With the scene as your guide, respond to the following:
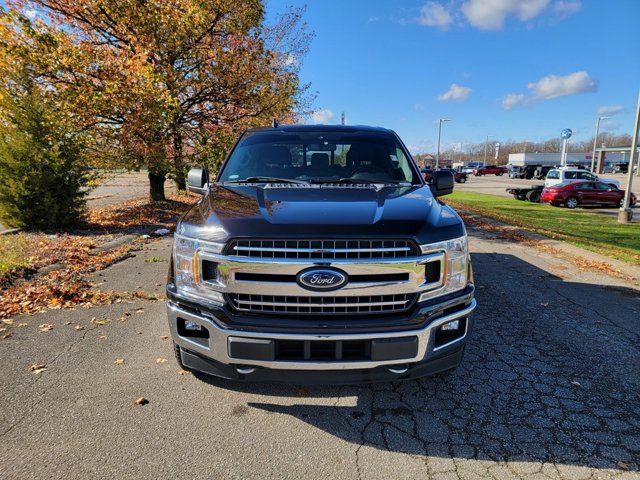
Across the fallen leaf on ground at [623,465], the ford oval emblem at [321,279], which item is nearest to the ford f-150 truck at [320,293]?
the ford oval emblem at [321,279]

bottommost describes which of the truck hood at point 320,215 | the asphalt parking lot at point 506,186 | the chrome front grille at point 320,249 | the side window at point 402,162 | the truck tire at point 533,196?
the asphalt parking lot at point 506,186

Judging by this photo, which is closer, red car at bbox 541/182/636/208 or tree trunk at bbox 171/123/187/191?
tree trunk at bbox 171/123/187/191

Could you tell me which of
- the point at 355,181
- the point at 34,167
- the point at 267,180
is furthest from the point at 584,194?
the point at 34,167

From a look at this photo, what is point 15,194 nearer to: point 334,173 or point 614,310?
point 334,173

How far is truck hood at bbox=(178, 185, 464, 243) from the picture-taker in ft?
8.07

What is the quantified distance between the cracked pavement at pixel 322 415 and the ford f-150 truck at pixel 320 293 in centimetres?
42

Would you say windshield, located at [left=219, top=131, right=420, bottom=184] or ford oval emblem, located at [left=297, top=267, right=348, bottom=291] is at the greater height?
windshield, located at [left=219, top=131, right=420, bottom=184]

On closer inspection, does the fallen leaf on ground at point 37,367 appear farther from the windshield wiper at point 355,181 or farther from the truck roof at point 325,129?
the truck roof at point 325,129

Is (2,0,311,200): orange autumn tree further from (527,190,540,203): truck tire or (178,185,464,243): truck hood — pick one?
(527,190,540,203): truck tire

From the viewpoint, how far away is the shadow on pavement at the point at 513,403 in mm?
2545

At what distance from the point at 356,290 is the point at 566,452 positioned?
1583mm

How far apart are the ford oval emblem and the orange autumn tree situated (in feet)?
31.1

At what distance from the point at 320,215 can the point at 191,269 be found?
2.82 ft

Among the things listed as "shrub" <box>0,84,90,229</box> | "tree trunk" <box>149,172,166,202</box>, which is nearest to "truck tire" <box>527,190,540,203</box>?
"tree trunk" <box>149,172,166,202</box>
